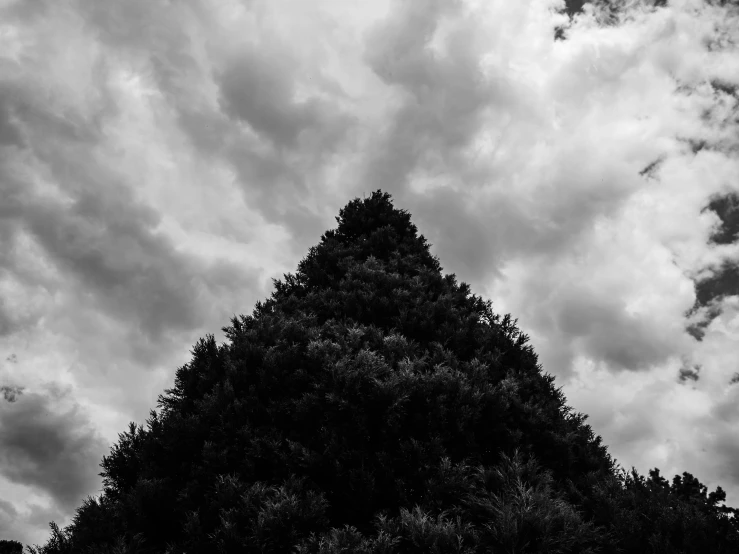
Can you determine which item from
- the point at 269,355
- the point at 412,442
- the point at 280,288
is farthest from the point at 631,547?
the point at 280,288

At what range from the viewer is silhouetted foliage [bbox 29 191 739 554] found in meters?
8.05

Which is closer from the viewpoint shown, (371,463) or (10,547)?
(371,463)

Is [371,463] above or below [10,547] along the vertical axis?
above

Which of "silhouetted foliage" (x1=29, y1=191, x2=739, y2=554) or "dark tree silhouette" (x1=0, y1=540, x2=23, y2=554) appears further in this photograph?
"dark tree silhouette" (x1=0, y1=540, x2=23, y2=554)

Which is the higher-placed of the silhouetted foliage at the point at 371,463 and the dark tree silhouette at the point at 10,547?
the silhouetted foliage at the point at 371,463

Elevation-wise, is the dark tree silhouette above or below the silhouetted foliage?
below

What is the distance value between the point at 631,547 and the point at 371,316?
8.69 meters

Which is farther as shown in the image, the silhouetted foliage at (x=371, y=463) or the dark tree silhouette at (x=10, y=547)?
the dark tree silhouette at (x=10, y=547)

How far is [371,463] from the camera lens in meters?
9.38

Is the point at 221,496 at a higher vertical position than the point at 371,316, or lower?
lower

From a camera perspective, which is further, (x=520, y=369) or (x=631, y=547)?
(x=520, y=369)

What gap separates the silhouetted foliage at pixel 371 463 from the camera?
8055 millimetres

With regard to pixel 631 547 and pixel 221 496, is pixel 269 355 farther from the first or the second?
pixel 631 547

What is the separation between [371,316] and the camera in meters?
14.5
